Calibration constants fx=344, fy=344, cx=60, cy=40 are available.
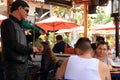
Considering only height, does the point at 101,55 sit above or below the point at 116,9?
below

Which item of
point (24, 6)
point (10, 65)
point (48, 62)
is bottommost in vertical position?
point (48, 62)

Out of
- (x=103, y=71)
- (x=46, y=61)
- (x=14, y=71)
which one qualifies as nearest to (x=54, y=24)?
(x=46, y=61)

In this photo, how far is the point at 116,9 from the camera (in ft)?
27.1

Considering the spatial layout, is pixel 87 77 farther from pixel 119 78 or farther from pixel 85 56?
pixel 119 78

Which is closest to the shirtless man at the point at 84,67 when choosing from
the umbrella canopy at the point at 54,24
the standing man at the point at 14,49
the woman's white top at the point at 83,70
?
the woman's white top at the point at 83,70

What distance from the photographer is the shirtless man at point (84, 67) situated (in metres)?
3.30

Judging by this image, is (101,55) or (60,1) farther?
(60,1)

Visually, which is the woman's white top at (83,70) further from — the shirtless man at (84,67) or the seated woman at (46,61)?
the seated woman at (46,61)

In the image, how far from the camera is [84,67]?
3.31 m

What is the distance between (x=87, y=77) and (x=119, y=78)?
67.4 inches

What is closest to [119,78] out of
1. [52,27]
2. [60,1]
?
[60,1]

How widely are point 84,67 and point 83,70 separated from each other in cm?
3

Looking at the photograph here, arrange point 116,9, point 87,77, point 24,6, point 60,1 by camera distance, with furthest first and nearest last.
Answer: point 60,1
point 116,9
point 24,6
point 87,77

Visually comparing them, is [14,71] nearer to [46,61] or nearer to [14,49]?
[14,49]
